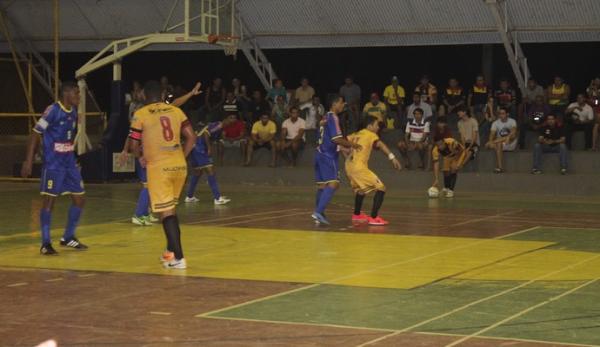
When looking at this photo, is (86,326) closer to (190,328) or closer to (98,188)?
(190,328)

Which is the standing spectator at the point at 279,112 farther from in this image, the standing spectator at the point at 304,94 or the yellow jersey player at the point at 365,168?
the yellow jersey player at the point at 365,168

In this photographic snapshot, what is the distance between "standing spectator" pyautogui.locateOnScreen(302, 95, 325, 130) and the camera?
33656 mm

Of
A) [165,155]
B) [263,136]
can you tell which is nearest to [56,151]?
[165,155]

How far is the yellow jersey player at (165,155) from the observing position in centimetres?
1372

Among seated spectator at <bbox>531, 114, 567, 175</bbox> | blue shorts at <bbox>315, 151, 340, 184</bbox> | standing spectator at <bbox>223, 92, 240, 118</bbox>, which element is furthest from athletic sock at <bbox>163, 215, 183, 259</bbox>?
standing spectator at <bbox>223, 92, 240, 118</bbox>

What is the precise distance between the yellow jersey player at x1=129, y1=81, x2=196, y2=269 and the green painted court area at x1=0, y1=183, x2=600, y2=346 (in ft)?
1.69

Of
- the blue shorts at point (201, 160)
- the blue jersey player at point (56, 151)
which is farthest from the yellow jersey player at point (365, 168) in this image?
the blue jersey player at point (56, 151)

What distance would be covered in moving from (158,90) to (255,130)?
18937 mm

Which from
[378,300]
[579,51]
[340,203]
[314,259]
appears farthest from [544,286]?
[579,51]

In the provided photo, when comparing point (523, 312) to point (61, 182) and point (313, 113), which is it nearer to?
point (61, 182)

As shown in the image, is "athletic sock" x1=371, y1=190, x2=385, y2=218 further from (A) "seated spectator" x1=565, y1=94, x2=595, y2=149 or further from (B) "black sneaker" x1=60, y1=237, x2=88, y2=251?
(A) "seated spectator" x1=565, y1=94, x2=595, y2=149

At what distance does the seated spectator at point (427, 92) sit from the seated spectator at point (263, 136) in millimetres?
4382

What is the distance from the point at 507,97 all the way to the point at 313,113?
19.1 ft

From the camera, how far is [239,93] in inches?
1387
